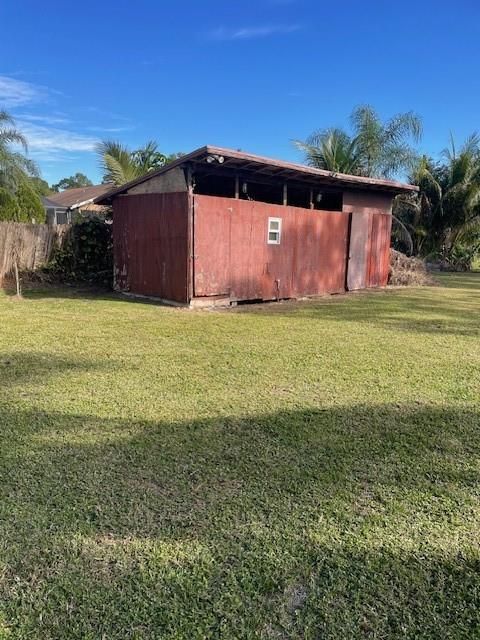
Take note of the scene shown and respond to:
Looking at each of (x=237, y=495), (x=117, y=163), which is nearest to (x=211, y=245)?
(x=237, y=495)

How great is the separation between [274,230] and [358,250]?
342 centimetres

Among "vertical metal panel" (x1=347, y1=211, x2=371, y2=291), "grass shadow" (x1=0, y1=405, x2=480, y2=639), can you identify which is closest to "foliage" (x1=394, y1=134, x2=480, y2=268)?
"vertical metal panel" (x1=347, y1=211, x2=371, y2=291)

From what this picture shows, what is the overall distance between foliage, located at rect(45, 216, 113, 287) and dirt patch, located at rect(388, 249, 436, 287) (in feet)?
27.7

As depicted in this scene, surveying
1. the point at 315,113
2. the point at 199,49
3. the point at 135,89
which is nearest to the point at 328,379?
the point at 199,49

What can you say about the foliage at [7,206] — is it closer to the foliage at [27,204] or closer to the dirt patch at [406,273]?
the foliage at [27,204]

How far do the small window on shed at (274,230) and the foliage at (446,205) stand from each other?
1221 centimetres

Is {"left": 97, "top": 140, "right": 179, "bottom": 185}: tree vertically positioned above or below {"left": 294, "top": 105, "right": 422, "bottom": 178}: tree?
below

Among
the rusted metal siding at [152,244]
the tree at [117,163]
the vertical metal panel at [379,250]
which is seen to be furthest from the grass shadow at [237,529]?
the tree at [117,163]

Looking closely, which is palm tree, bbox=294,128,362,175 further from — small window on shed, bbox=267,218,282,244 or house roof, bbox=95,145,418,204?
small window on shed, bbox=267,218,282,244

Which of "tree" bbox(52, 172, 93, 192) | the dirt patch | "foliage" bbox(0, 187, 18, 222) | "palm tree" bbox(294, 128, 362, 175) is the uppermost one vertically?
"tree" bbox(52, 172, 93, 192)

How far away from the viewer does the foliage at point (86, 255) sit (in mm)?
12242

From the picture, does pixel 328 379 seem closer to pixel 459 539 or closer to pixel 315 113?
pixel 459 539

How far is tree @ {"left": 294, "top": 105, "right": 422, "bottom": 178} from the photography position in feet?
56.0

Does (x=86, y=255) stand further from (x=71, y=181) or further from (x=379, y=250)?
(x=71, y=181)
